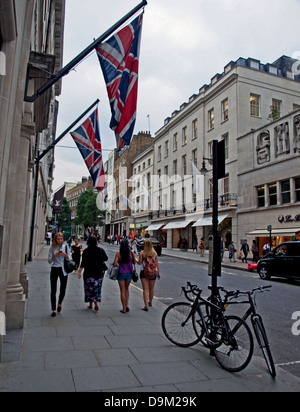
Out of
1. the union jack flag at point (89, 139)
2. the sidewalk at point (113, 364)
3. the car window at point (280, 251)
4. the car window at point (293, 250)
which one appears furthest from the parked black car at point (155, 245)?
the sidewalk at point (113, 364)

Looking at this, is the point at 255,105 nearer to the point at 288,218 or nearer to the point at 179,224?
the point at 288,218

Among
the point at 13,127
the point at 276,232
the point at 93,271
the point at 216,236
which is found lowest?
the point at 93,271

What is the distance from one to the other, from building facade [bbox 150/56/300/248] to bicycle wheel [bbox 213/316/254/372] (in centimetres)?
2137

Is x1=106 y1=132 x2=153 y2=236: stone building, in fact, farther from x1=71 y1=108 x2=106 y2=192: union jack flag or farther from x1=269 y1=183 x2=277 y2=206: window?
x1=71 y1=108 x2=106 y2=192: union jack flag

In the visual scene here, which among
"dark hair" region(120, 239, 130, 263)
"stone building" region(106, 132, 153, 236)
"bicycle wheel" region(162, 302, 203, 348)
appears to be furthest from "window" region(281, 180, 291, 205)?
"stone building" region(106, 132, 153, 236)

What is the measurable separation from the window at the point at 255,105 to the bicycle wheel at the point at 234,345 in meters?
29.5

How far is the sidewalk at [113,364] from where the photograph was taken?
343cm

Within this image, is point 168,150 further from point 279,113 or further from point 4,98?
point 4,98

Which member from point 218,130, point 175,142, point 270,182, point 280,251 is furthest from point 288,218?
point 175,142

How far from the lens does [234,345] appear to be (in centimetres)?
412

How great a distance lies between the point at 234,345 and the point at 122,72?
18.8 ft

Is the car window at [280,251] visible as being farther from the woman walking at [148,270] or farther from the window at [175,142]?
the window at [175,142]
